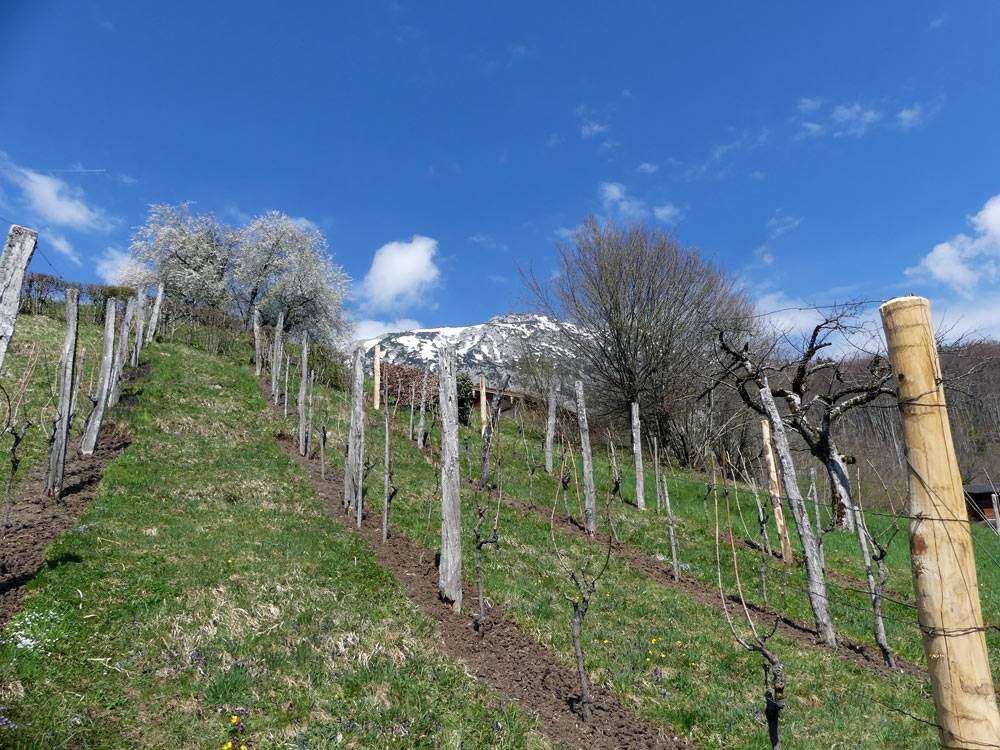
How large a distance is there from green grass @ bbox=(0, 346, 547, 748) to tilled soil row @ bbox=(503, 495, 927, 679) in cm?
549

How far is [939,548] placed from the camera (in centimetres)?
289

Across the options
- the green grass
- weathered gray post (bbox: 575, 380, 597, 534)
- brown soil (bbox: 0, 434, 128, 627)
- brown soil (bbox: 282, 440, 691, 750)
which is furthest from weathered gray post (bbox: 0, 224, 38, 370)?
weathered gray post (bbox: 575, 380, 597, 534)

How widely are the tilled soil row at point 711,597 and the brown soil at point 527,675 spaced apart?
4.11 m

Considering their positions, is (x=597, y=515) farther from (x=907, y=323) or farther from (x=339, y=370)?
(x=339, y=370)

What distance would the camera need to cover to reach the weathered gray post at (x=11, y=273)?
18.2ft

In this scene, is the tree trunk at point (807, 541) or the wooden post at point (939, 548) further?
the tree trunk at point (807, 541)

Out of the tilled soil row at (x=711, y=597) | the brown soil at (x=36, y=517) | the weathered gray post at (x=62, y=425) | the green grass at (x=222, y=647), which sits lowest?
the tilled soil row at (x=711, y=597)

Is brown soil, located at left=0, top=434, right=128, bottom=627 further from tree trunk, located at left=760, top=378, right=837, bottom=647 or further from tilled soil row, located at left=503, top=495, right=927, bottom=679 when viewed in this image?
tree trunk, located at left=760, top=378, right=837, bottom=647

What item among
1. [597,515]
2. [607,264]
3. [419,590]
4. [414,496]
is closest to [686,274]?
[607,264]

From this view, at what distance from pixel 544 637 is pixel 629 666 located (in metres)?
1.20

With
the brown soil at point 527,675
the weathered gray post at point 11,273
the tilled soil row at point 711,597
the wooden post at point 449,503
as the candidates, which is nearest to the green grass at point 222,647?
the brown soil at point 527,675

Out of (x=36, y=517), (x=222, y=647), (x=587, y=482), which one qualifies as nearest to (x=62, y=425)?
(x=36, y=517)

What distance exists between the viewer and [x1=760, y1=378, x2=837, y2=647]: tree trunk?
830 centimetres

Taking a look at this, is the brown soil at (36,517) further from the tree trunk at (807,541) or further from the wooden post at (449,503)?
the tree trunk at (807,541)
